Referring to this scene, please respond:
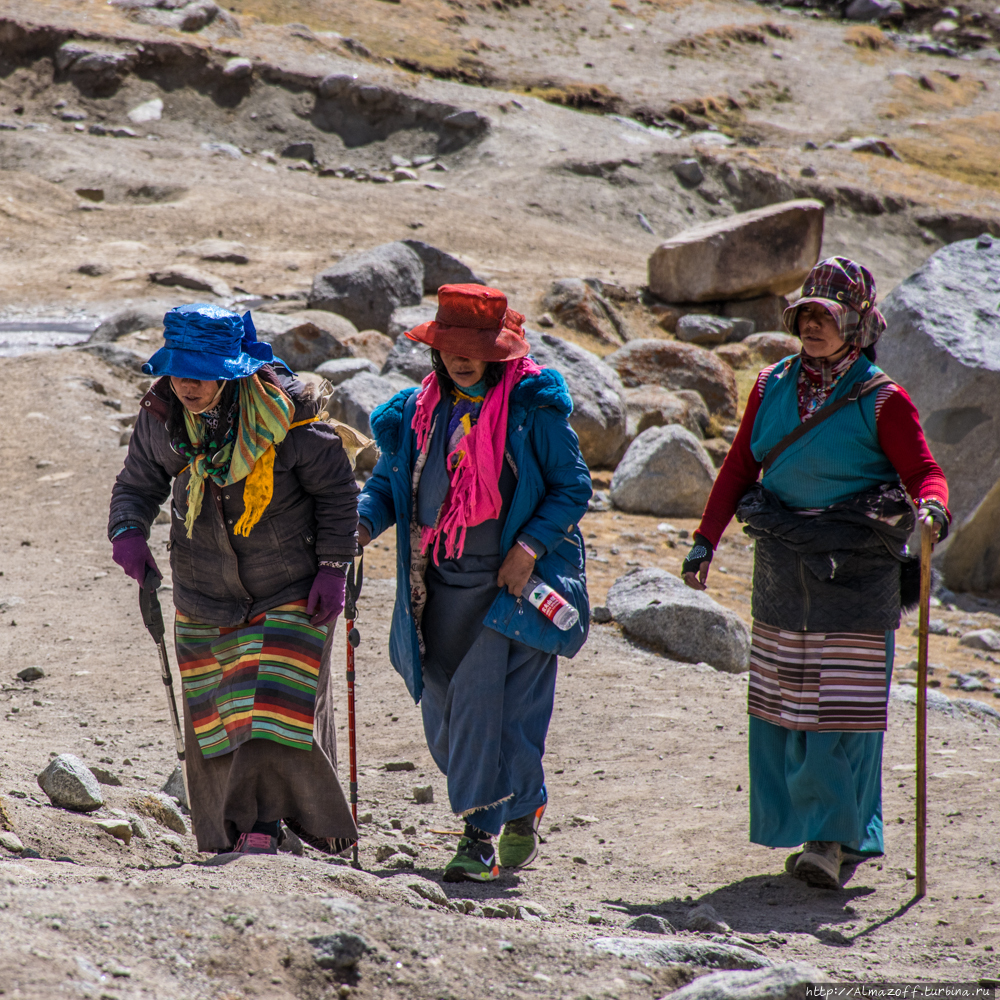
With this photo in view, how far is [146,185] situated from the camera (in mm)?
16766

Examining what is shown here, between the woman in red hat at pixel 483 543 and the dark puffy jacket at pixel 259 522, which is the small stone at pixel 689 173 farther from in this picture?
the dark puffy jacket at pixel 259 522

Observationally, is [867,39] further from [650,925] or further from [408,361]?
[650,925]

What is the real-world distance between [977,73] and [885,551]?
114 ft

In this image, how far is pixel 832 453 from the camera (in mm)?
3732

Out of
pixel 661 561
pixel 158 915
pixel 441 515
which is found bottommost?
pixel 661 561

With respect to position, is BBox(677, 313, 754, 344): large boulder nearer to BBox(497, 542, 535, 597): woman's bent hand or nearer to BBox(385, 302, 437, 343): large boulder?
BBox(385, 302, 437, 343): large boulder

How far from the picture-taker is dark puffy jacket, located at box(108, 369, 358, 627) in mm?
3438

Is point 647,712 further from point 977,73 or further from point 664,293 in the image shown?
point 977,73

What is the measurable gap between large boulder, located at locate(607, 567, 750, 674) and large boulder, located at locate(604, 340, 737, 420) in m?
5.90

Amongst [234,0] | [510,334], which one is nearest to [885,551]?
[510,334]

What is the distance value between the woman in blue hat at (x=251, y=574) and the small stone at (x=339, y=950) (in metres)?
1.05

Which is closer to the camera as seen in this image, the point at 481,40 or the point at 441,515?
the point at 441,515

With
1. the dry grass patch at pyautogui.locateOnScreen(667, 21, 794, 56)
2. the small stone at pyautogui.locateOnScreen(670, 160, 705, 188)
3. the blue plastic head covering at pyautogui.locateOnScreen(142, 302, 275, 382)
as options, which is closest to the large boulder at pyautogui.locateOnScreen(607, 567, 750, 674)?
the blue plastic head covering at pyautogui.locateOnScreen(142, 302, 275, 382)

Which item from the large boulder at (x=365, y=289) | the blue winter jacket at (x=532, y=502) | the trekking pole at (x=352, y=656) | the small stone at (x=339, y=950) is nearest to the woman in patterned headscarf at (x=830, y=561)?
the blue winter jacket at (x=532, y=502)
